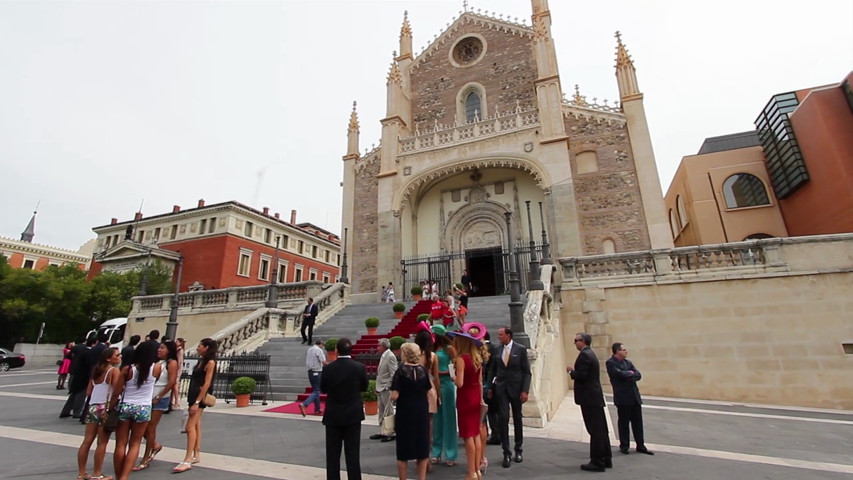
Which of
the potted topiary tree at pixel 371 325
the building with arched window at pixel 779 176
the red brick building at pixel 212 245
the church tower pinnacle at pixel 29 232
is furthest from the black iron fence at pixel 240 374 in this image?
the church tower pinnacle at pixel 29 232

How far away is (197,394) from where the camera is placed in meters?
4.73

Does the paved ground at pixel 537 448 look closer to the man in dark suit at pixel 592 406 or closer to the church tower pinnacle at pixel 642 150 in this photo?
the man in dark suit at pixel 592 406

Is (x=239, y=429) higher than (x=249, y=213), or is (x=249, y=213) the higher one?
(x=249, y=213)

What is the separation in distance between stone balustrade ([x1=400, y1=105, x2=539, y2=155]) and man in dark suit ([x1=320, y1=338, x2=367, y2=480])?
55.8 ft

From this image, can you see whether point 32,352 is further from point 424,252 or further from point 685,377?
point 685,377

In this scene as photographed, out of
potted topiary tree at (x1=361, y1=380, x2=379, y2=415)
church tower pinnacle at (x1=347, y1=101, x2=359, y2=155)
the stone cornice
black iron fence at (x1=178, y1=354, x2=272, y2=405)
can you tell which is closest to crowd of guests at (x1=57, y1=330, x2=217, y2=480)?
potted topiary tree at (x1=361, y1=380, x2=379, y2=415)

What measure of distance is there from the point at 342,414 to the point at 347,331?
33.4ft

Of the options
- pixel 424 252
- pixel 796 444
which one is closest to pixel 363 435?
pixel 796 444

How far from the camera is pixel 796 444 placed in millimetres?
6027

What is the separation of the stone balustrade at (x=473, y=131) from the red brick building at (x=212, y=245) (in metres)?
17.3

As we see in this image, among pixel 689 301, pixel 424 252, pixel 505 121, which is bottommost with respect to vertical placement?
pixel 689 301

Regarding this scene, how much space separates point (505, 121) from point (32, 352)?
3309 centimetres

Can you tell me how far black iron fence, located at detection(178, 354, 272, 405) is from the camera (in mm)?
9531

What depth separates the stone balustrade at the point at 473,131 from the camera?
62.0ft
